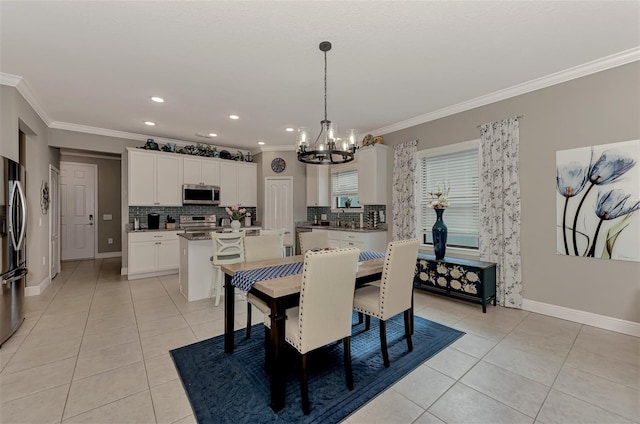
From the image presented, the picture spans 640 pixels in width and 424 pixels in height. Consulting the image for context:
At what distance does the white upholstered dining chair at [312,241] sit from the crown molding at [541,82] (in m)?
2.61

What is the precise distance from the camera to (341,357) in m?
2.38

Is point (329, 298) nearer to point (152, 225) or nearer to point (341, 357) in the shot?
point (341, 357)

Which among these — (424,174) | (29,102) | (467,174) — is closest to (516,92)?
(467,174)

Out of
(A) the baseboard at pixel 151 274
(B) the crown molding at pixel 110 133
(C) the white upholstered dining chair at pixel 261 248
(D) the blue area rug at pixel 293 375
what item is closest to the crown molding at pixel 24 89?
(B) the crown molding at pixel 110 133

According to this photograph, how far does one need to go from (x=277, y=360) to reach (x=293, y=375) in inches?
19.4

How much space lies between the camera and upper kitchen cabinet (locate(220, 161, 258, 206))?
624 cm

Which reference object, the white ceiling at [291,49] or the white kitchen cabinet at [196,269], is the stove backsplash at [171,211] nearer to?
the white ceiling at [291,49]

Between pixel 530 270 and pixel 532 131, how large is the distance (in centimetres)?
168

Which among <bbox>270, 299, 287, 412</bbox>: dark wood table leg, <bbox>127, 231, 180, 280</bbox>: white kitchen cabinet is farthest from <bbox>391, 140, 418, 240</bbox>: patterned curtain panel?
<bbox>127, 231, 180, 280</bbox>: white kitchen cabinet

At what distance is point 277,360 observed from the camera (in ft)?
5.80

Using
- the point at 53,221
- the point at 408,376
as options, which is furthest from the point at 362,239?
the point at 53,221

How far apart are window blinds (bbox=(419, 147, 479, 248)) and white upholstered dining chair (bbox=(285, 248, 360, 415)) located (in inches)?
115

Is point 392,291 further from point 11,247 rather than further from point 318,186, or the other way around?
point 318,186

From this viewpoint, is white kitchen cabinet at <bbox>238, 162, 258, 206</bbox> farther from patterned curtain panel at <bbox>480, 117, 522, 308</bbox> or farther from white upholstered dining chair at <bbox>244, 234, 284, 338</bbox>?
patterned curtain panel at <bbox>480, 117, 522, 308</bbox>
